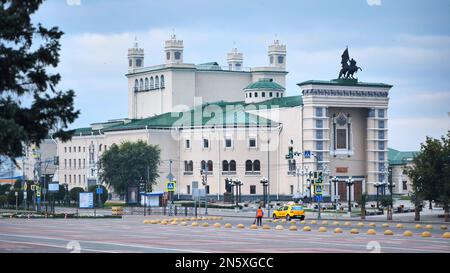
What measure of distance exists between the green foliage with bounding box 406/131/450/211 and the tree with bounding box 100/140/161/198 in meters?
59.1

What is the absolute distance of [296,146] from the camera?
146 m

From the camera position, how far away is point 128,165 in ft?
496

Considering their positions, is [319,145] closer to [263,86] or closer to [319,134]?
[319,134]

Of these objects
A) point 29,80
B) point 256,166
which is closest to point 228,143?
point 256,166

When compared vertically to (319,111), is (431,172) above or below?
below

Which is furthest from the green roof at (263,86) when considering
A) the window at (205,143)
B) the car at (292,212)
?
the car at (292,212)

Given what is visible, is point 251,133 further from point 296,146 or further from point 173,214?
point 173,214

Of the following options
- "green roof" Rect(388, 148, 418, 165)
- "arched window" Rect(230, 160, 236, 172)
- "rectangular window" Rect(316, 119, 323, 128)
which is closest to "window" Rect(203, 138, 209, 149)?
"arched window" Rect(230, 160, 236, 172)

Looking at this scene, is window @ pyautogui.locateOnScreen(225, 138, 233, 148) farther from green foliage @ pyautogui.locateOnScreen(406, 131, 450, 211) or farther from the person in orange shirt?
the person in orange shirt

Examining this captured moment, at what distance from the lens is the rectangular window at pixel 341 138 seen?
149250mm

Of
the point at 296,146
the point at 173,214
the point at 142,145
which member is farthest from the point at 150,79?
the point at 173,214

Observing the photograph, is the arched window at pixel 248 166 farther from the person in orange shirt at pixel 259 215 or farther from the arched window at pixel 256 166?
the person in orange shirt at pixel 259 215

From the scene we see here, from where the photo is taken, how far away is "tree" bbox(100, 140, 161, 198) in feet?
493

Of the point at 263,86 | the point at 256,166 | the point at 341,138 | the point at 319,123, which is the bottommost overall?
the point at 256,166
